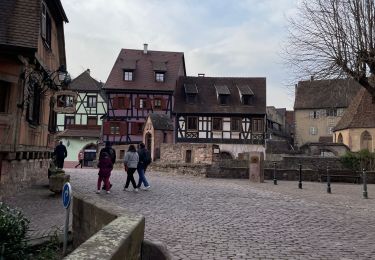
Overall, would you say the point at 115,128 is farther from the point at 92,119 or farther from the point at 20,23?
the point at 20,23

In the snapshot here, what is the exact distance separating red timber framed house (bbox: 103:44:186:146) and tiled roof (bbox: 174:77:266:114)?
1.26 metres

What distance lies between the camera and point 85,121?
54.6 metres

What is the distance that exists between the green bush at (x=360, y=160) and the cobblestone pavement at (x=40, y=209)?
21893 mm

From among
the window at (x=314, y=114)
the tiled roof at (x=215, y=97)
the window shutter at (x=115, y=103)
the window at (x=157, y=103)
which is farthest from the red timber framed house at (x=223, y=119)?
the window at (x=314, y=114)

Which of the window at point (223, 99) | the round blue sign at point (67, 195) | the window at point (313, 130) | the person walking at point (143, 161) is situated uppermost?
the window at point (223, 99)

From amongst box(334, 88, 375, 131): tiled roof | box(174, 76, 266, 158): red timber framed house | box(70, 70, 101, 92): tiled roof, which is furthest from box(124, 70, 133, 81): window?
box(334, 88, 375, 131): tiled roof

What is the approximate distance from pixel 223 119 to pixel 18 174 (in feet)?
117

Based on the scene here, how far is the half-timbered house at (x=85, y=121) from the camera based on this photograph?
2096 inches

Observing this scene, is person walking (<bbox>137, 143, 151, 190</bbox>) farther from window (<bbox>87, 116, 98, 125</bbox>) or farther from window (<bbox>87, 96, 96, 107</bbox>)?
window (<bbox>87, 96, 96, 107</bbox>)

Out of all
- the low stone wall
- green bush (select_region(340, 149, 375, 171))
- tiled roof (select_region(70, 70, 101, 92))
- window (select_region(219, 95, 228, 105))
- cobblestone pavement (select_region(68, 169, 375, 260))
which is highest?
tiled roof (select_region(70, 70, 101, 92))

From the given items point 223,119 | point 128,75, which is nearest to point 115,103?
point 128,75

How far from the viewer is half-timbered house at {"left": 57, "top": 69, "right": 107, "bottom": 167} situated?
53.2 m

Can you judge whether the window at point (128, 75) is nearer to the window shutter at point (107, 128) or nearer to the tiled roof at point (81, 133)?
the window shutter at point (107, 128)

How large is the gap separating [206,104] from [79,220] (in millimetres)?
42599
